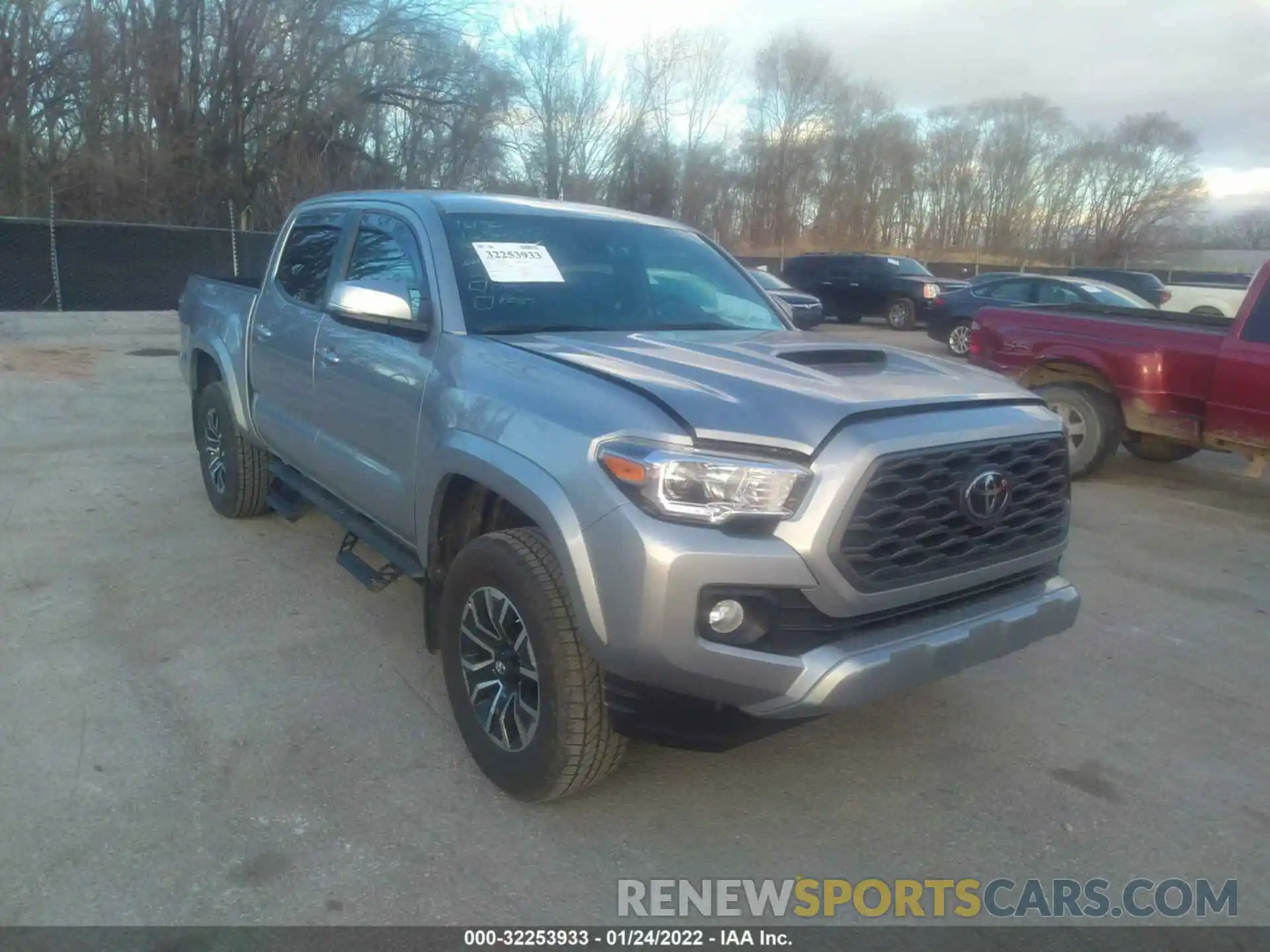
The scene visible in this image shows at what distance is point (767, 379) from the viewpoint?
120 inches

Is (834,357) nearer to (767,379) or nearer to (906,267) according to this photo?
(767,379)

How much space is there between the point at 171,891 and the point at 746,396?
82.4 inches

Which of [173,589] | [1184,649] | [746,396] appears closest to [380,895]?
[746,396]

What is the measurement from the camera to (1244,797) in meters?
3.35

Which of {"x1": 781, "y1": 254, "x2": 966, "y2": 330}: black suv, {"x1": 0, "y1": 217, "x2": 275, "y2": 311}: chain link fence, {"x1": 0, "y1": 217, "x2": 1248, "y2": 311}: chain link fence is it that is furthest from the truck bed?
{"x1": 781, "y1": 254, "x2": 966, "y2": 330}: black suv

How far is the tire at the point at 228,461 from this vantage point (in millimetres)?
5738

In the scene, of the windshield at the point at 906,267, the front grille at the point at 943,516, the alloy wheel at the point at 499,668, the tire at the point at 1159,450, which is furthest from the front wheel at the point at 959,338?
the alloy wheel at the point at 499,668

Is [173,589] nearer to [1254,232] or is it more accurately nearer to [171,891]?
[171,891]

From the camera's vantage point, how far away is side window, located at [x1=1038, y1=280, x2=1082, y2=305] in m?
14.9

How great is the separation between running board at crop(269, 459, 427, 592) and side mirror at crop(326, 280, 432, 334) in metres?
0.89

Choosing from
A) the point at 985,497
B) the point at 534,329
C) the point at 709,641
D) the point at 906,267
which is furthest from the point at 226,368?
the point at 906,267
